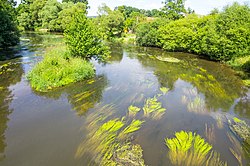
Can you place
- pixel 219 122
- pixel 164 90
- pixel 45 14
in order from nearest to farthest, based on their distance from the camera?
pixel 219 122 → pixel 164 90 → pixel 45 14

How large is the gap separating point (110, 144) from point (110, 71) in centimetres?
1241

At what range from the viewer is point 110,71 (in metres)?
20.4

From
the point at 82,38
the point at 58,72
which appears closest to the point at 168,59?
the point at 82,38

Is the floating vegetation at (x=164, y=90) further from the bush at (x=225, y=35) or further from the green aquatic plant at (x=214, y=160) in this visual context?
the bush at (x=225, y=35)

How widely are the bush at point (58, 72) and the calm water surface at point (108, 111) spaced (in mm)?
692

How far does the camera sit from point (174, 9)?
45938mm

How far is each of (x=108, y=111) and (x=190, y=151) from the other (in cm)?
501

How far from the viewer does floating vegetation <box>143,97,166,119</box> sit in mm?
11516

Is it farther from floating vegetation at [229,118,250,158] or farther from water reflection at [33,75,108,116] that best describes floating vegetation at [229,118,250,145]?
water reflection at [33,75,108,116]

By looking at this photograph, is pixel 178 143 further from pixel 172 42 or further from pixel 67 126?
pixel 172 42

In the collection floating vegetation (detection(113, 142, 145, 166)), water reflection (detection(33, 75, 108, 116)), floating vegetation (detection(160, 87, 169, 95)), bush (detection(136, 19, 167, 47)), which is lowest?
water reflection (detection(33, 75, 108, 116))

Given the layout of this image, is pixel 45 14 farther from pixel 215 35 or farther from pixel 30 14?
pixel 215 35

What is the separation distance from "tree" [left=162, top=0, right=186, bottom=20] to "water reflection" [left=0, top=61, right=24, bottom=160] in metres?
34.0

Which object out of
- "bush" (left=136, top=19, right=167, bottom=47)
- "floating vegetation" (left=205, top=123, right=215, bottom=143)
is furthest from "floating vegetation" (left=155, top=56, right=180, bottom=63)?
"floating vegetation" (left=205, top=123, right=215, bottom=143)
